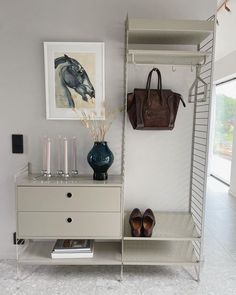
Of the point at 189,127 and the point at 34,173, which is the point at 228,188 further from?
the point at 34,173

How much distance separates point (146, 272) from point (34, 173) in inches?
48.3

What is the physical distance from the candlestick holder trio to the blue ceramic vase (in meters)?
0.23

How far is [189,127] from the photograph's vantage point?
2242mm

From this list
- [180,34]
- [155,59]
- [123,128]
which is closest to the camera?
[180,34]

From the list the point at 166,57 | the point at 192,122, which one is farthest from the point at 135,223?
the point at 166,57

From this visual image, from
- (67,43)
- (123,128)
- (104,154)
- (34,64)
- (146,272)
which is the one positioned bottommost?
(146,272)

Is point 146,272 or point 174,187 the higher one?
point 174,187

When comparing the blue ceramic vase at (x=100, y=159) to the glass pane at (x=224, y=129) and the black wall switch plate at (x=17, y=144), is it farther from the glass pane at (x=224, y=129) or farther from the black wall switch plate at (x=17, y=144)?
the glass pane at (x=224, y=129)

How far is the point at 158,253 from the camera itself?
6.93 feet

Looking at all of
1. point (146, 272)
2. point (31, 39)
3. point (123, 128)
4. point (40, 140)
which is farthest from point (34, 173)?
point (146, 272)

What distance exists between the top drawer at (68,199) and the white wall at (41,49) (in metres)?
0.37

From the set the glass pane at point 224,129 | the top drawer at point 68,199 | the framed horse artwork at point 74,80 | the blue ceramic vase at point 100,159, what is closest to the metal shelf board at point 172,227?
the top drawer at point 68,199

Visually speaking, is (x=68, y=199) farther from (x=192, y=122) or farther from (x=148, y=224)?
(x=192, y=122)

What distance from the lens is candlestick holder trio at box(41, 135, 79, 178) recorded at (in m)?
2.09
